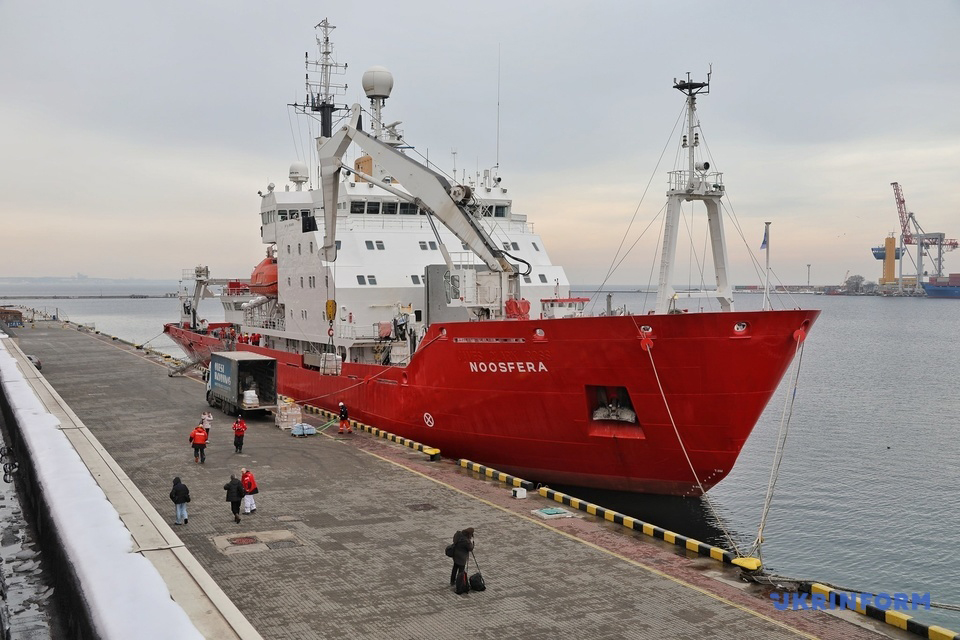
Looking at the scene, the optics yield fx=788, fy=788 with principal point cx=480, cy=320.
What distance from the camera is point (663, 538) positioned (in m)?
13.3

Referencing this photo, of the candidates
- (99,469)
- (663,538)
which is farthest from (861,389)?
(99,469)

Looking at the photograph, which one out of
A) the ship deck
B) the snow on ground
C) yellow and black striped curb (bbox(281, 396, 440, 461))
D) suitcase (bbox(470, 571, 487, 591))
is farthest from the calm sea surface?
Answer: the snow on ground

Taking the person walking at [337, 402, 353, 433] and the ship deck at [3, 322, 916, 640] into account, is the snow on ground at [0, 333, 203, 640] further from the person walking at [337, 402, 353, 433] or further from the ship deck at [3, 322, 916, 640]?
the person walking at [337, 402, 353, 433]

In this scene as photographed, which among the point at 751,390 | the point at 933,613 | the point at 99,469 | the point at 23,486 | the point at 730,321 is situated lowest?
the point at 933,613

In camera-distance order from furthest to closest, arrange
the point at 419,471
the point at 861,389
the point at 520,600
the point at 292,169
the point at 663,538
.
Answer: the point at 861,389 → the point at 292,169 → the point at 419,471 → the point at 663,538 → the point at 520,600

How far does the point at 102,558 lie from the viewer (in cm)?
872

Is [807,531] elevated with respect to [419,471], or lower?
lower

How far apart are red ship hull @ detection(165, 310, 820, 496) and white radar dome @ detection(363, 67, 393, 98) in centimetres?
1184

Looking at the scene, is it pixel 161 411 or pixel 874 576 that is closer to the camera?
pixel 874 576

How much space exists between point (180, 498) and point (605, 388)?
869 centimetres

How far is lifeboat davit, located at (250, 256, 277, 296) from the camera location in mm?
33969

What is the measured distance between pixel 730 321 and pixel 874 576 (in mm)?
5941

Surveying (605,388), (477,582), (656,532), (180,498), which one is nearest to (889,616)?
(656,532)

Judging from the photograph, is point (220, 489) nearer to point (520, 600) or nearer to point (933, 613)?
point (520, 600)
